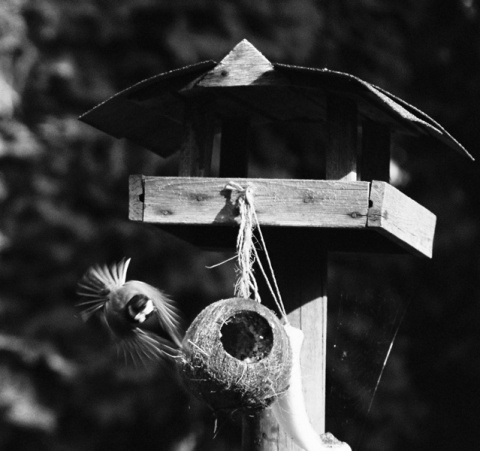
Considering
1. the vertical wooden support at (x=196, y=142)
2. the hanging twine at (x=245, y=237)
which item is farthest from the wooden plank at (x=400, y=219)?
the vertical wooden support at (x=196, y=142)

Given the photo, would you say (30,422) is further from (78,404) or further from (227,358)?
(227,358)

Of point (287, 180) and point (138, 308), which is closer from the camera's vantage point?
point (287, 180)

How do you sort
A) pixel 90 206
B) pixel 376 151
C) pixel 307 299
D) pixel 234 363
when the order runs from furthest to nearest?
pixel 90 206 < pixel 376 151 < pixel 307 299 < pixel 234 363

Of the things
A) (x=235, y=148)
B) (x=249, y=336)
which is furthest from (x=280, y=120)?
(x=249, y=336)

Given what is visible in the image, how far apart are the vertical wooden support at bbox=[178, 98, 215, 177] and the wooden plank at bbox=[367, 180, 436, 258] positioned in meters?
0.48

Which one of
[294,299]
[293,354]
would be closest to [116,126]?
[294,299]

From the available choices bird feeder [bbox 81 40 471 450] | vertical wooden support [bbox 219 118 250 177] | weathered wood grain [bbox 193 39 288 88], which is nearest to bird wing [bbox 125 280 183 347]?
bird feeder [bbox 81 40 471 450]

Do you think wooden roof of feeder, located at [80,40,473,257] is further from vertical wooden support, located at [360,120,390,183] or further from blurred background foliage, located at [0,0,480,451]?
blurred background foliage, located at [0,0,480,451]

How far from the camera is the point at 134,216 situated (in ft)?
8.18

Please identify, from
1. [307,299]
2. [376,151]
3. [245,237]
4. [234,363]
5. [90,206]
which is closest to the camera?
[234,363]

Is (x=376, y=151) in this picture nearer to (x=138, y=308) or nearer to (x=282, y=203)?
(x=282, y=203)

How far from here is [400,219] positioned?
2488mm

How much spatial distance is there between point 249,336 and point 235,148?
2.14 ft

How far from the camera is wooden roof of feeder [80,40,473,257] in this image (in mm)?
2395
